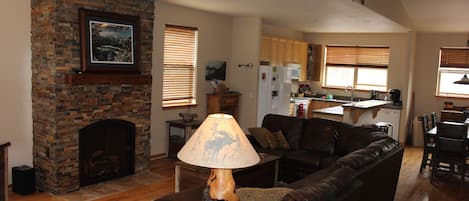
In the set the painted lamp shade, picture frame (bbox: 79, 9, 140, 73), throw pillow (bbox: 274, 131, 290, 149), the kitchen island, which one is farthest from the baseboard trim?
the painted lamp shade

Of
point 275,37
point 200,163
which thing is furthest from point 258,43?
point 200,163

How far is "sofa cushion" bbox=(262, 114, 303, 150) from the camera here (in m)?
6.11

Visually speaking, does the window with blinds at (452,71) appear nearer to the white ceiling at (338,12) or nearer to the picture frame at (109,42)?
the white ceiling at (338,12)

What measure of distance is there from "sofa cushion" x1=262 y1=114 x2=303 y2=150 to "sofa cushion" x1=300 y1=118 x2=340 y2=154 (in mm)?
81

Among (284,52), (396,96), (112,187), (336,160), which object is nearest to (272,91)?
(284,52)

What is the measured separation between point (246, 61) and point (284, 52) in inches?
70.6

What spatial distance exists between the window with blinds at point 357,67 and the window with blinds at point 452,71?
4.01 feet

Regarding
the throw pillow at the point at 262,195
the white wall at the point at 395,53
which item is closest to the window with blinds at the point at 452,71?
the white wall at the point at 395,53

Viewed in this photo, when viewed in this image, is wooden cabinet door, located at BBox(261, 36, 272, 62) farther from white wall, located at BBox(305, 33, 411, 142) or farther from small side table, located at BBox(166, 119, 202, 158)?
white wall, located at BBox(305, 33, 411, 142)

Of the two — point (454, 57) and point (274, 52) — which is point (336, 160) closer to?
point (274, 52)

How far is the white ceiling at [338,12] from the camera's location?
6.11 metres

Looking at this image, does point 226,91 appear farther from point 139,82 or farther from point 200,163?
point 200,163

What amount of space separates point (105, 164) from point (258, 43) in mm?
3718

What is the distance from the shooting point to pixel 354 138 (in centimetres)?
564
